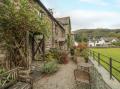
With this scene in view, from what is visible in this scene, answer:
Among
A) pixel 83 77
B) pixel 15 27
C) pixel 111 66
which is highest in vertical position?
pixel 15 27

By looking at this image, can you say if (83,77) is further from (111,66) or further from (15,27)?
(15,27)

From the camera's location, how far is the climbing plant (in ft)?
28.7

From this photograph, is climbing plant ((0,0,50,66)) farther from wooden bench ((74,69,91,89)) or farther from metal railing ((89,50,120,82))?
metal railing ((89,50,120,82))

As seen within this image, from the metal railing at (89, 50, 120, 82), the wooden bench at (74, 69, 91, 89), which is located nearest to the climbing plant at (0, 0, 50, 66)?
the wooden bench at (74, 69, 91, 89)

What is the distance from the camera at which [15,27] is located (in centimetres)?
922

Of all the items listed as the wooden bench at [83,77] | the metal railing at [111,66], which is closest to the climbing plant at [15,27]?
the wooden bench at [83,77]

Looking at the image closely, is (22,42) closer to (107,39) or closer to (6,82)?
(6,82)

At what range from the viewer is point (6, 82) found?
22.9 feet

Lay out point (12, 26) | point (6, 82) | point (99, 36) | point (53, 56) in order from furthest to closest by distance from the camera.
→ point (99, 36), point (53, 56), point (12, 26), point (6, 82)

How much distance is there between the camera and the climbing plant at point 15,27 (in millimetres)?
8750

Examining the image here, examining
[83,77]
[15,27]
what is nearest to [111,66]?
[83,77]

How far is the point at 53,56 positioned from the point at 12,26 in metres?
7.79

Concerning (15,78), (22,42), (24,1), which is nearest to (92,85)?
(15,78)

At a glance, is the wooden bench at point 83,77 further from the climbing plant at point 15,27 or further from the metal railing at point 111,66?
the climbing plant at point 15,27
